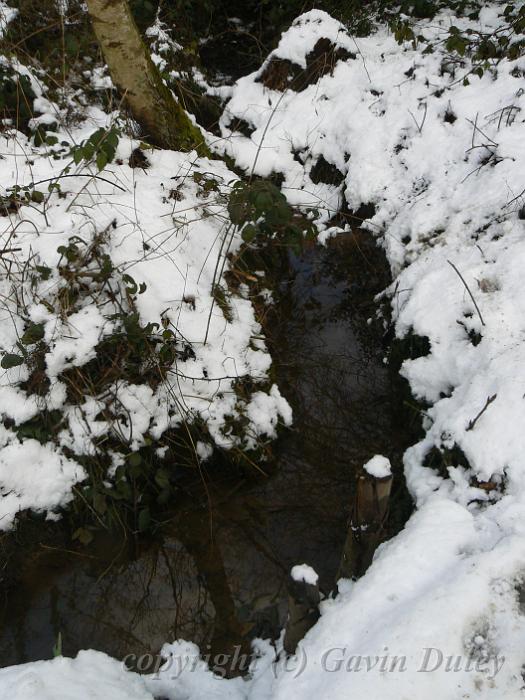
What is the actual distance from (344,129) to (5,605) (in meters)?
3.99

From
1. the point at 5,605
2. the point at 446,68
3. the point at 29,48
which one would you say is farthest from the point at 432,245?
the point at 29,48

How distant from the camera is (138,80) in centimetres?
349

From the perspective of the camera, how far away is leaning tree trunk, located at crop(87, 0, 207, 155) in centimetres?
318

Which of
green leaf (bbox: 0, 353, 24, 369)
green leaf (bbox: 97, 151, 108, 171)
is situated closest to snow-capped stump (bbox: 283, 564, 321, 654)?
green leaf (bbox: 0, 353, 24, 369)

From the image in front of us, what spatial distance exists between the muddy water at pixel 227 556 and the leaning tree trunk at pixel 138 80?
2097mm

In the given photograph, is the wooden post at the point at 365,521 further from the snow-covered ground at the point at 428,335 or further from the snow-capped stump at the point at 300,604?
the snow-capped stump at the point at 300,604

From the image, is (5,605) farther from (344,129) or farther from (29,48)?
(29,48)

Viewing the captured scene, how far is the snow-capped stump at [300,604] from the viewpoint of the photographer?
143cm

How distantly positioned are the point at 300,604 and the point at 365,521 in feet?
1.17

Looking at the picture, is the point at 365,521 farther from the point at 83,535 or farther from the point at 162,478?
the point at 83,535

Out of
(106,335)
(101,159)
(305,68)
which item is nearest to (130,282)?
(106,335)

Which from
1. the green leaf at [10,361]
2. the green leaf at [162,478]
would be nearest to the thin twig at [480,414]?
the green leaf at [162,478]

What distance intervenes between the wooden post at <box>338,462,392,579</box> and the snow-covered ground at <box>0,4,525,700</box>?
0.08m

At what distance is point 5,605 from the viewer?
7.52 ft
